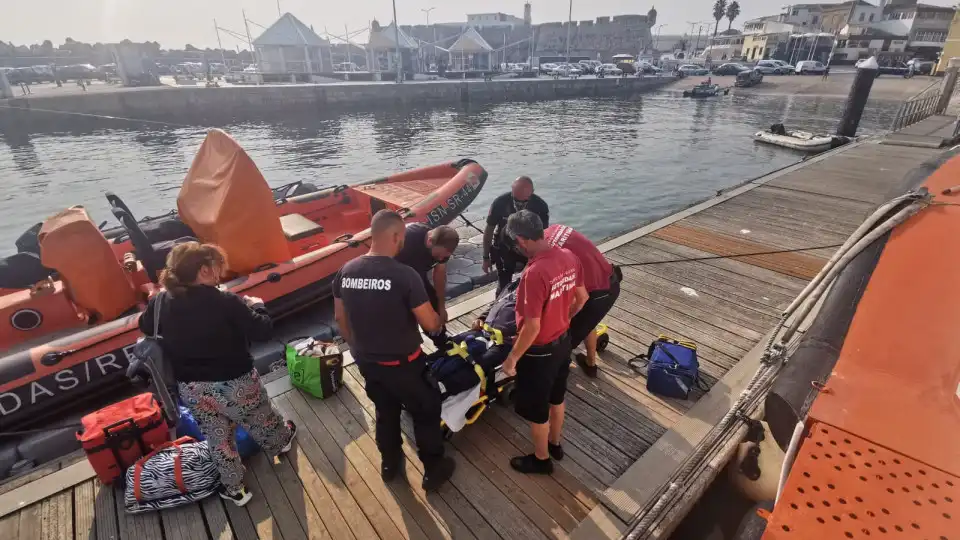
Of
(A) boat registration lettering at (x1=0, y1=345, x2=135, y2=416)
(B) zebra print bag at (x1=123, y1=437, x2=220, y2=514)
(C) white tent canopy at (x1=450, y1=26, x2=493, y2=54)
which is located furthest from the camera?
(C) white tent canopy at (x1=450, y1=26, x2=493, y2=54)

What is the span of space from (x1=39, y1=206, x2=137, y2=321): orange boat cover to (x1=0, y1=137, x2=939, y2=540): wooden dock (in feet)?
8.15

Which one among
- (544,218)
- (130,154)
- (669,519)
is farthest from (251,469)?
(130,154)

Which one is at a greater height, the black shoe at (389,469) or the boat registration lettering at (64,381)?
the black shoe at (389,469)

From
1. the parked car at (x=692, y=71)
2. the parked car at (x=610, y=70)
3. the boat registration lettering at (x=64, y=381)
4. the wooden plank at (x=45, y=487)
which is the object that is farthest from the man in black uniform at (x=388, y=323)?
the parked car at (x=692, y=71)

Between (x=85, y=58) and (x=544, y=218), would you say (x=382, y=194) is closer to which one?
(x=544, y=218)

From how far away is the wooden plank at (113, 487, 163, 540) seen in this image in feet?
9.31

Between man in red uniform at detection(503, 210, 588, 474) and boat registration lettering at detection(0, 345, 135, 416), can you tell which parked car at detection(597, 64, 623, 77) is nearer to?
boat registration lettering at detection(0, 345, 135, 416)

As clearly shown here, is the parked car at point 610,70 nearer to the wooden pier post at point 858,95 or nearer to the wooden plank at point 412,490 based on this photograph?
the wooden pier post at point 858,95

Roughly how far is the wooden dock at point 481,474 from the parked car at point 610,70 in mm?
55234

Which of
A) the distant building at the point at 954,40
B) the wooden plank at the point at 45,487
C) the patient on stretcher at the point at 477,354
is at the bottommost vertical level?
the wooden plank at the point at 45,487

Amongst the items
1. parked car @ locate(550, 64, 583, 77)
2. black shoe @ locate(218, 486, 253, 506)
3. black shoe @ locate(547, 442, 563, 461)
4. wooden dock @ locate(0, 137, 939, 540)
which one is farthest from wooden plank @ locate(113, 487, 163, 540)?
parked car @ locate(550, 64, 583, 77)

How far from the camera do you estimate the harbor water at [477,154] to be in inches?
569

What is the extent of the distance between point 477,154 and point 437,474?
19118 mm

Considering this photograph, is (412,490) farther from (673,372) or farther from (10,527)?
(10,527)
